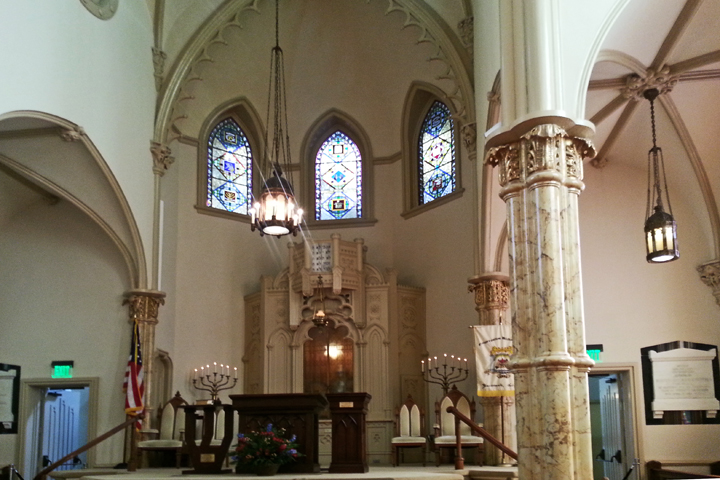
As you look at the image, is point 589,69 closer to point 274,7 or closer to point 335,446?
point 335,446

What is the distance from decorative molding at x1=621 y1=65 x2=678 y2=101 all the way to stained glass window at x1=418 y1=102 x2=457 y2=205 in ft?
19.1

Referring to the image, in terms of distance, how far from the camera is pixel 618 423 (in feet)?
49.1

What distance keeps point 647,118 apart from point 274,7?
896 centimetres

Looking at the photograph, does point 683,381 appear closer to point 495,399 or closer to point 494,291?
point 495,399

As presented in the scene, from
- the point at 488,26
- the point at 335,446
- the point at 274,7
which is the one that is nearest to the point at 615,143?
the point at 488,26

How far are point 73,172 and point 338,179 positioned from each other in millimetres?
7037

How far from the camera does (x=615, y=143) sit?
46.7 feet

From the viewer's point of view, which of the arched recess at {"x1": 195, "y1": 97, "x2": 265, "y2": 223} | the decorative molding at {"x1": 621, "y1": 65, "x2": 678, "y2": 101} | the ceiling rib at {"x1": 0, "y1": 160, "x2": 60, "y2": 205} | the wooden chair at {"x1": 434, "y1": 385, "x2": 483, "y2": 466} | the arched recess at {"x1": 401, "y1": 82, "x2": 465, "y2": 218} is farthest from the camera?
the arched recess at {"x1": 401, "y1": 82, "x2": 465, "y2": 218}

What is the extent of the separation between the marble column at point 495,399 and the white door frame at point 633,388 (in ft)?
5.53

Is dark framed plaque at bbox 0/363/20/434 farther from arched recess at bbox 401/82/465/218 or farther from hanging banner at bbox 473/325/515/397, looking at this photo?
hanging banner at bbox 473/325/515/397

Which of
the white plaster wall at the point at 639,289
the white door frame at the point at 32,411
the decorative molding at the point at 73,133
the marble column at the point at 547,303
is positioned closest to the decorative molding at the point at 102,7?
the decorative molding at the point at 73,133

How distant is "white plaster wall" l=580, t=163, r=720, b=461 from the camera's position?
546 inches

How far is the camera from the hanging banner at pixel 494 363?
13031 mm

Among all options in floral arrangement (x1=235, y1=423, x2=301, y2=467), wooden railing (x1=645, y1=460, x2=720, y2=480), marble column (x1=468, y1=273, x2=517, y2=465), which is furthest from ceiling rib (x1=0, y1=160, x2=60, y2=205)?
wooden railing (x1=645, y1=460, x2=720, y2=480)
